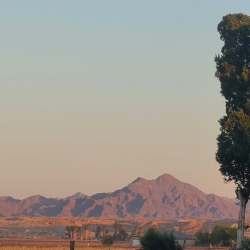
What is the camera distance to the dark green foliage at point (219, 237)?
4439 inches

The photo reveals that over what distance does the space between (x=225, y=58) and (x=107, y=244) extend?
283 ft

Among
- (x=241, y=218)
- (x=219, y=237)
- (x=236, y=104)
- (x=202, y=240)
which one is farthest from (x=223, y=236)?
(x=236, y=104)

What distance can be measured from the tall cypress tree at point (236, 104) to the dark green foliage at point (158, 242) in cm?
432

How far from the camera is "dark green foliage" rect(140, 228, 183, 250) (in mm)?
50612

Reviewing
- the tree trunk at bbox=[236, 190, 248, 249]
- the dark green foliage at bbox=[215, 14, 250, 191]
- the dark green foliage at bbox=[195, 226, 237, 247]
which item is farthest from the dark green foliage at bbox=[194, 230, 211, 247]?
the dark green foliage at bbox=[215, 14, 250, 191]

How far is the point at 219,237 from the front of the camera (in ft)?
381

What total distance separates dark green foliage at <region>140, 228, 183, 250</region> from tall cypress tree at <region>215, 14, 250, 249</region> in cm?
432

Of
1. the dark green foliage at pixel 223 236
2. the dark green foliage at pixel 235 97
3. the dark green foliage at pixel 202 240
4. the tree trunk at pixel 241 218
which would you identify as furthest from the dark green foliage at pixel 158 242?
the dark green foliage at pixel 202 240

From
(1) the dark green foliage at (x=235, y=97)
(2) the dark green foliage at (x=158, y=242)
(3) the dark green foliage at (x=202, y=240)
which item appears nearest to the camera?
(1) the dark green foliage at (x=235, y=97)

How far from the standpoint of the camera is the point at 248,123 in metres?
47.8

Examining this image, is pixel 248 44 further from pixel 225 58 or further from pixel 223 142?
pixel 223 142

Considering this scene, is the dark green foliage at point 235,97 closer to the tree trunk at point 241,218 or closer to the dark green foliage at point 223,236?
Result: the tree trunk at point 241,218

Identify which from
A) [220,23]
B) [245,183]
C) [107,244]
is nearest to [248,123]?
[245,183]

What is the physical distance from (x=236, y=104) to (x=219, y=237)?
68.8m
